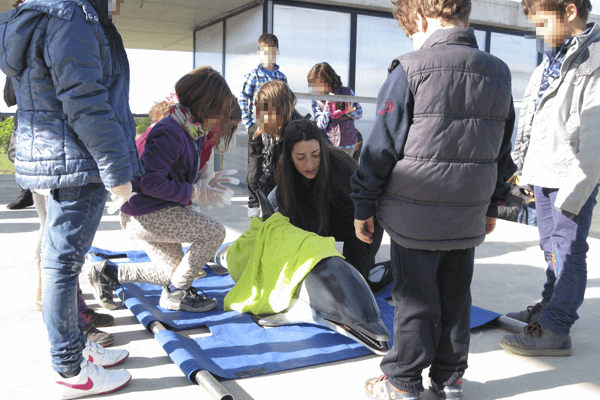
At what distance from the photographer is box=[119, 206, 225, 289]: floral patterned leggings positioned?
10.1ft

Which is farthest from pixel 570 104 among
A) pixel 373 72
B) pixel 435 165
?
pixel 373 72

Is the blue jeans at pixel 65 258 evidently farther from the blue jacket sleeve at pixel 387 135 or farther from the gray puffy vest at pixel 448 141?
the gray puffy vest at pixel 448 141

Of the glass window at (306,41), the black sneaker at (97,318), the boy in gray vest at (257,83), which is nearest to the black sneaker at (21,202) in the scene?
the boy in gray vest at (257,83)

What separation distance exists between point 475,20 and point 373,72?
7.64 ft

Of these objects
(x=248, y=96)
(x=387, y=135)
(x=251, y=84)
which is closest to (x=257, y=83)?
(x=251, y=84)

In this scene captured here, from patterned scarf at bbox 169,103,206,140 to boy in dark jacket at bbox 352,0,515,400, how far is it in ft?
4.56

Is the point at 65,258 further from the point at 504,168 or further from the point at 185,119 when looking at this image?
the point at 504,168

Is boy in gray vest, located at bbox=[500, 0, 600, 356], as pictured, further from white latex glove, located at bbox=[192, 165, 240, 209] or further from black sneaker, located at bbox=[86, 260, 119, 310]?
black sneaker, located at bbox=[86, 260, 119, 310]

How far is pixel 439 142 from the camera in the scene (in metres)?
1.86

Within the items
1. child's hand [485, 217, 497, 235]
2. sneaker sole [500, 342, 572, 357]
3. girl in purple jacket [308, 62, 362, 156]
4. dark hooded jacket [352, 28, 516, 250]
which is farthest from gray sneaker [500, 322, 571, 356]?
girl in purple jacket [308, 62, 362, 156]

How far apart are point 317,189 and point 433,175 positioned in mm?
1654

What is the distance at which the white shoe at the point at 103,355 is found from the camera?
2.32 metres

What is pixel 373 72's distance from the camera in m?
8.68

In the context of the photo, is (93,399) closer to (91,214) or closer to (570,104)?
(91,214)
